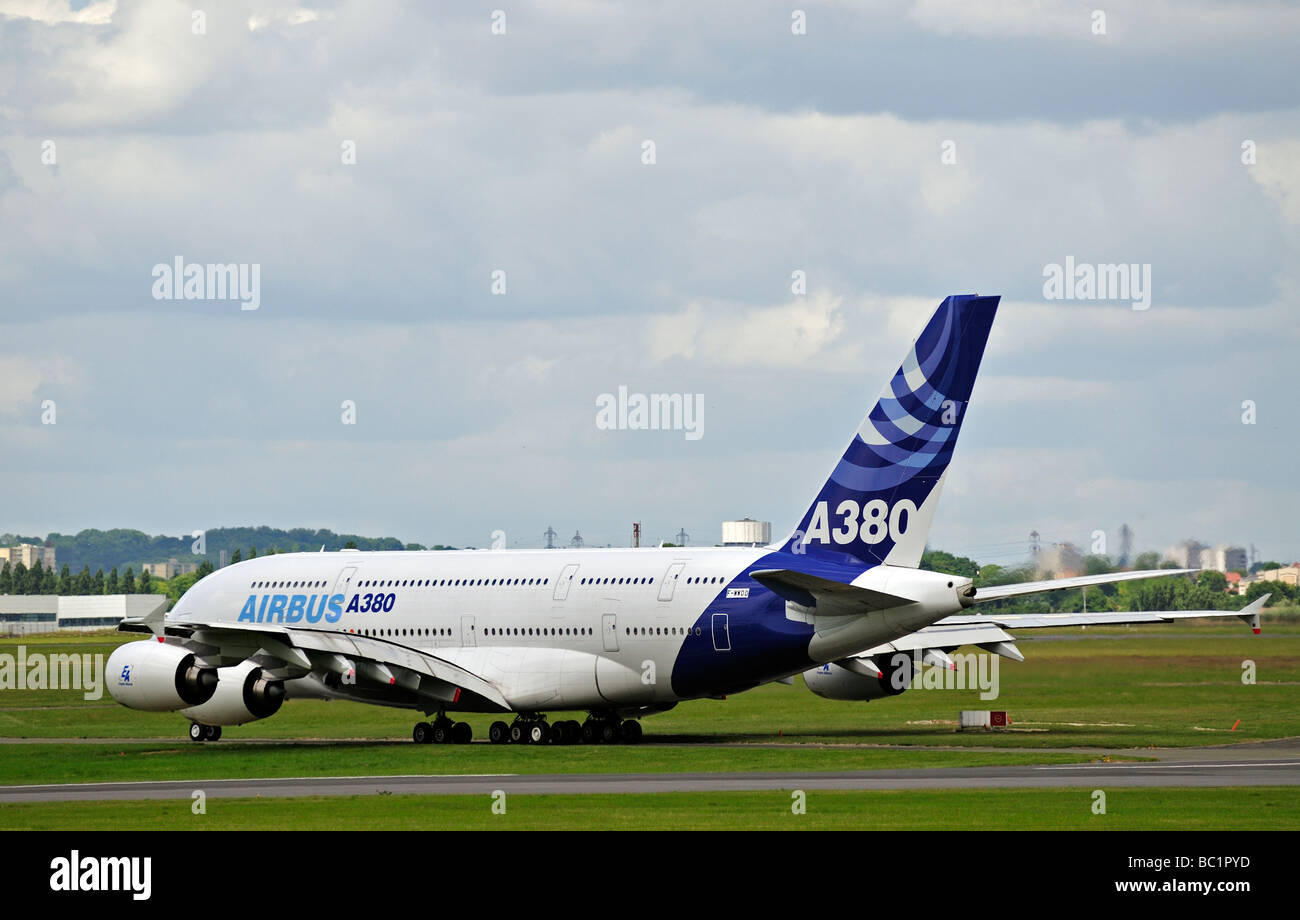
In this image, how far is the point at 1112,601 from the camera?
5743 inches

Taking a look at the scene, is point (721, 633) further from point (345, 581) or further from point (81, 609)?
point (81, 609)

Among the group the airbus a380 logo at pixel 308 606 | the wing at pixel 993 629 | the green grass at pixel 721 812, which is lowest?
the green grass at pixel 721 812

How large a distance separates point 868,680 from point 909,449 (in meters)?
11.7

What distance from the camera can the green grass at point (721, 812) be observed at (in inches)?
1105

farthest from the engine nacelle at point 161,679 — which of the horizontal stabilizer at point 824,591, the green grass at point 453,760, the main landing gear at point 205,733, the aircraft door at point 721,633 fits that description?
the horizontal stabilizer at point 824,591

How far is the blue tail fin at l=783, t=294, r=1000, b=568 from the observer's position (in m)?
42.0

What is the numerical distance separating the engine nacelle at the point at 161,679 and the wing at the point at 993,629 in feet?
55.7

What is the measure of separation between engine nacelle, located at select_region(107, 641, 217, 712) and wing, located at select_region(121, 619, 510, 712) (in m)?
0.63

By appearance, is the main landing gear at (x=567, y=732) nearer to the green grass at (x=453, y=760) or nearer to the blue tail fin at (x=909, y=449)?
the green grass at (x=453, y=760)

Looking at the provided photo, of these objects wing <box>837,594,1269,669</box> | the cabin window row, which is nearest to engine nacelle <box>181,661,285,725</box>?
the cabin window row

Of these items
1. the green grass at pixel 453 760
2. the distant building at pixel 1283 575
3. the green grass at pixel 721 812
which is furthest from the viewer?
the distant building at pixel 1283 575

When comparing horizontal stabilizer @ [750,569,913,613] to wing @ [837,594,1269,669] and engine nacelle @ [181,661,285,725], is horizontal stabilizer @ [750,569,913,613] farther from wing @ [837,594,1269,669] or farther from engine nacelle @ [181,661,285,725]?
engine nacelle @ [181,661,285,725]
